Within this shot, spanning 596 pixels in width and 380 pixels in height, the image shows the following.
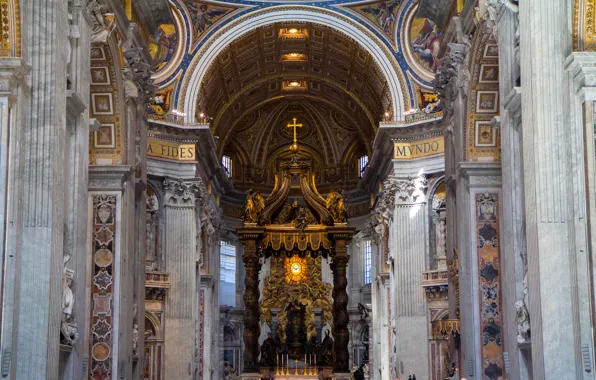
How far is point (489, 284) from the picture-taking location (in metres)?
17.6

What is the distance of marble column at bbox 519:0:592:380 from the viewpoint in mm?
11570

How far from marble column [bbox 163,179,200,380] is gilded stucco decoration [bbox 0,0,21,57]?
18.0 meters

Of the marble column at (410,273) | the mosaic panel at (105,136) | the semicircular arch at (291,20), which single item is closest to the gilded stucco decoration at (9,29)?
the mosaic panel at (105,136)

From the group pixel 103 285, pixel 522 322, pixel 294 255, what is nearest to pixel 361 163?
pixel 294 255

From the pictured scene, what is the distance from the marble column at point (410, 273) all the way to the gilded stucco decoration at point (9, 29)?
19343 mm

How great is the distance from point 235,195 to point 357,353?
7936 millimetres

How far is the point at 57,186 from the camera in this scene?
498 inches

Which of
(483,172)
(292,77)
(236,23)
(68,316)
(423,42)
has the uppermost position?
(236,23)

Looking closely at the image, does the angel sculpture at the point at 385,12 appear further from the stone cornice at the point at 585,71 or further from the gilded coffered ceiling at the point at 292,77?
the stone cornice at the point at 585,71

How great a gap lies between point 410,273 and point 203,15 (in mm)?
9988

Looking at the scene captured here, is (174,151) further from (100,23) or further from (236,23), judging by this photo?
(100,23)

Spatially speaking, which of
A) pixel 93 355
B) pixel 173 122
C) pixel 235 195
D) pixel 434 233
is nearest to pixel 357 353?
pixel 235 195

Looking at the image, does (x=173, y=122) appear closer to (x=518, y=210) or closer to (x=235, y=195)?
(x=235, y=195)

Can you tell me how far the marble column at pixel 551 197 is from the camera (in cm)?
1157
